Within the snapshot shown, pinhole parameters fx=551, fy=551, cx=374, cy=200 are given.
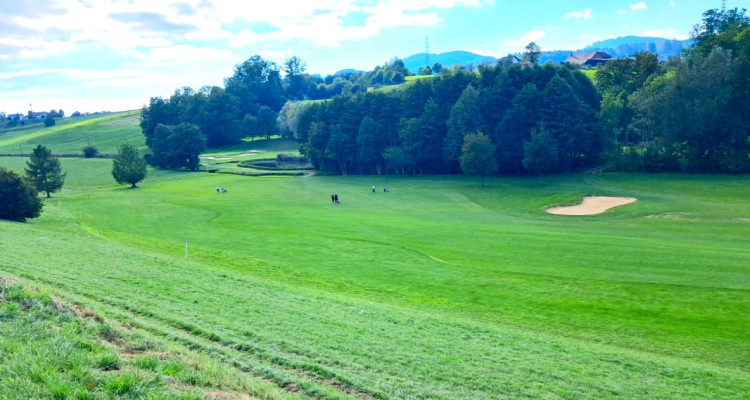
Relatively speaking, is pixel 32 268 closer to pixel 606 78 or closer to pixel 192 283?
pixel 192 283

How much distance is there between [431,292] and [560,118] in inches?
2168

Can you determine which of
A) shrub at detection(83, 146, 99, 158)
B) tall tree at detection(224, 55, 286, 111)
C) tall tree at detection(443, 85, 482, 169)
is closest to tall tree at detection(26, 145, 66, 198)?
tall tree at detection(443, 85, 482, 169)

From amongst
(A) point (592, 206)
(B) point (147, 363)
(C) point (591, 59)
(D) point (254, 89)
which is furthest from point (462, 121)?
(D) point (254, 89)

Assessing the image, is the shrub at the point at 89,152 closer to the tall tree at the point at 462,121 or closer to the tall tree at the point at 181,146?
the tall tree at the point at 181,146

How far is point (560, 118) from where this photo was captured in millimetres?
73000

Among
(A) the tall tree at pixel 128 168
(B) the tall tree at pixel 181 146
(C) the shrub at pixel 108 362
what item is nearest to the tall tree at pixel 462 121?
(A) the tall tree at pixel 128 168

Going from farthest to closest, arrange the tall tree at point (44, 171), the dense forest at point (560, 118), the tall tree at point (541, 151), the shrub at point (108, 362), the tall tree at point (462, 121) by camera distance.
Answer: the tall tree at point (462, 121)
the tall tree at point (541, 151)
the tall tree at point (44, 171)
the dense forest at point (560, 118)
the shrub at point (108, 362)

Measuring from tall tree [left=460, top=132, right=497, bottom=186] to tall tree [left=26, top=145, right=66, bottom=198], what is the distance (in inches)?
2000

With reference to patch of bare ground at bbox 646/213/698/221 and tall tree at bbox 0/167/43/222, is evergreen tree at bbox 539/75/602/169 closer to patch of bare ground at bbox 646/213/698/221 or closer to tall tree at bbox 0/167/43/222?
patch of bare ground at bbox 646/213/698/221

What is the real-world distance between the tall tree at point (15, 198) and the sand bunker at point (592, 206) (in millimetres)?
43632

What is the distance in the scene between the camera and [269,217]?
156 feet

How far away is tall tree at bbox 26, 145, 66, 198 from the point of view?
65250mm

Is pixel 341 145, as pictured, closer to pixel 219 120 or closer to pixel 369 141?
pixel 369 141

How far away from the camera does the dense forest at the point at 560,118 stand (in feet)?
207
